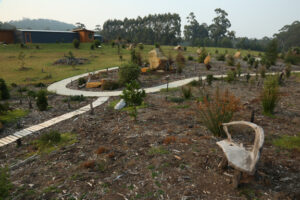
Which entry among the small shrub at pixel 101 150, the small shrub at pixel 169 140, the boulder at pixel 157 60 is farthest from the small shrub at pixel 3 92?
the boulder at pixel 157 60

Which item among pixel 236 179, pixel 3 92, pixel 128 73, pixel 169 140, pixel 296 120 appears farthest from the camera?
pixel 128 73

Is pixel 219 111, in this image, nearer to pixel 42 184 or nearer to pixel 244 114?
pixel 244 114

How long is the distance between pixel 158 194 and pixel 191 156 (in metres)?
1.70

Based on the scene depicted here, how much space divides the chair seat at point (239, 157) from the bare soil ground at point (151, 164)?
87 cm

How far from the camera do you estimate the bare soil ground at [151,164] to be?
4254mm

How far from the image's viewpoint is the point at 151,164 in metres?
5.21

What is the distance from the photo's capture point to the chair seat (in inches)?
139

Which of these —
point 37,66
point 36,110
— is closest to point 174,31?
point 37,66

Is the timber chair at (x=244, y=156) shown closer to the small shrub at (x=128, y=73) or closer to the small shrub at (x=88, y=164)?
the small shrub at (x=88, y=164)

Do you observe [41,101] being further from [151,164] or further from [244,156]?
[244,156]

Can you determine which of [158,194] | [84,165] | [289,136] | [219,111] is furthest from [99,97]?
[289,136]

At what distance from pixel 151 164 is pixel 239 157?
2.37 meters

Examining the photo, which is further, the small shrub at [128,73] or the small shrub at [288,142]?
the small shrub at [128,73]

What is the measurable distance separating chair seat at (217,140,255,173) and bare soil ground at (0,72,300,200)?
867 millimetres
